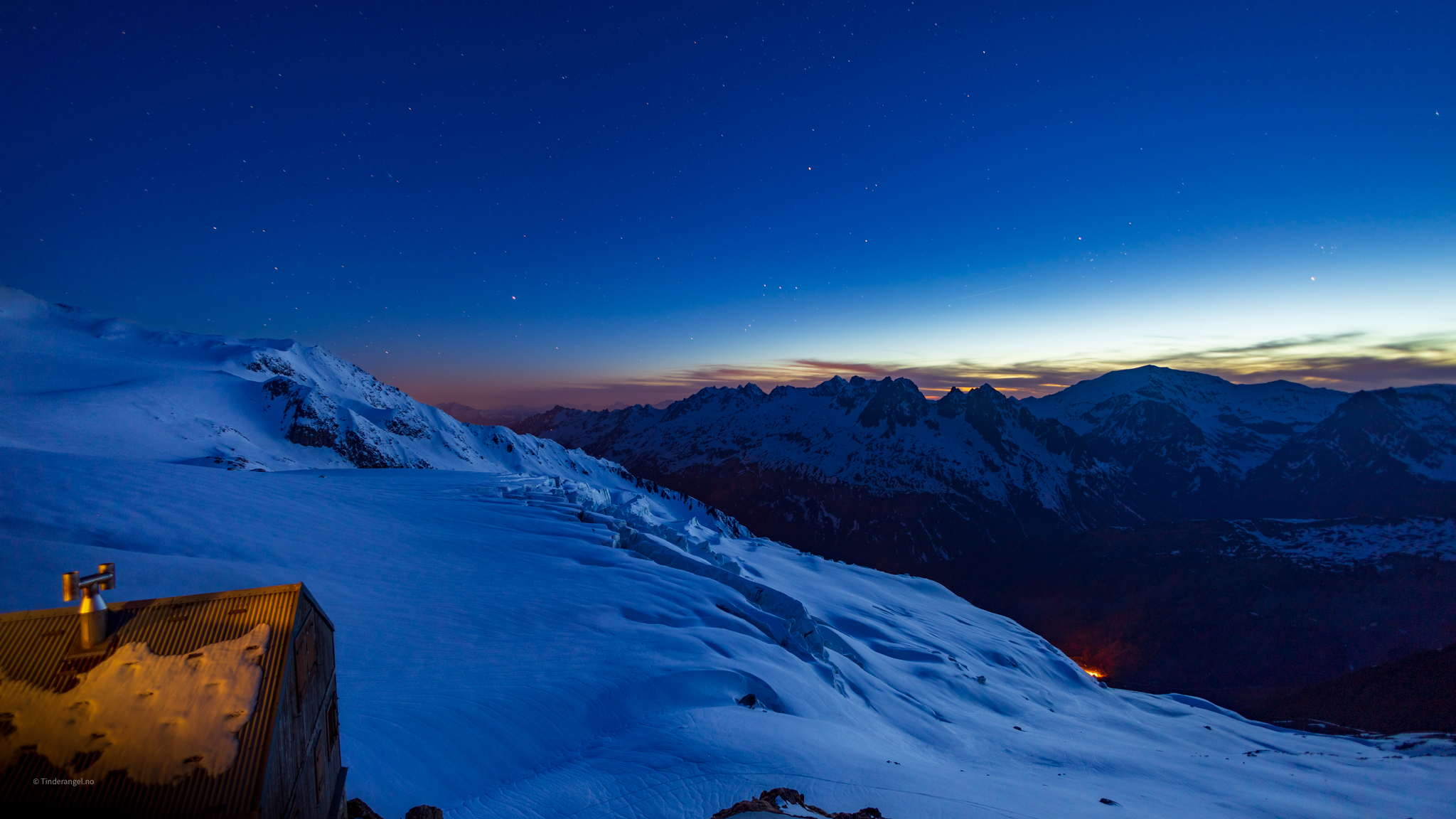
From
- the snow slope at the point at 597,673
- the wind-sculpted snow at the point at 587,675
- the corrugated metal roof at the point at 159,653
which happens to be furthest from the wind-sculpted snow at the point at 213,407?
the corrugated metal roof at the point at 159,653

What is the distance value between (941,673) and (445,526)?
26.0 m

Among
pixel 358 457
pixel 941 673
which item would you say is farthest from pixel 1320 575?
pixel 358 457

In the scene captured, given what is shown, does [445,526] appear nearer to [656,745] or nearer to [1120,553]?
[656,745]

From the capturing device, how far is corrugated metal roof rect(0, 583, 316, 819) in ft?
12.5

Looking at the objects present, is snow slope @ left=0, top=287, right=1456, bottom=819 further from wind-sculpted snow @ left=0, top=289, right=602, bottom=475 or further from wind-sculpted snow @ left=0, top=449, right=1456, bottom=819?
wind-sculpted snow @ left=0, top=289, right=602, bottom=475

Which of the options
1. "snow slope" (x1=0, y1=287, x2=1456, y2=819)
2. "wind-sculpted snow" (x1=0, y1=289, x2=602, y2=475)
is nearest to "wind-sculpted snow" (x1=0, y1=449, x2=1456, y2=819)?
"snow slope" (x1=0, y1=287, x2=1456, y2=819)

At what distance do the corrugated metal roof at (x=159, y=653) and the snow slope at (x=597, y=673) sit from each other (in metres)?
5.11

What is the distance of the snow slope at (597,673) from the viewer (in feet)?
33.8

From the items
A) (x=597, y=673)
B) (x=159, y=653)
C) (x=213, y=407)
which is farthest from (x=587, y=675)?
(x=213, y=407)

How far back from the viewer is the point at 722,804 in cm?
930

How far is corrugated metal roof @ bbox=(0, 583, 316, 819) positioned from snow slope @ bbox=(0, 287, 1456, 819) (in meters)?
5.11

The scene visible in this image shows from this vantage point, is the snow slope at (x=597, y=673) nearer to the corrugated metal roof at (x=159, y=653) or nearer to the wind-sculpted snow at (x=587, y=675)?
the wind-sculpted snow at (x=587, y=675)

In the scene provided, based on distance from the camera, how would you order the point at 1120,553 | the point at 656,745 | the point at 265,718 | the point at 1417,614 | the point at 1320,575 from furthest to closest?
the point at 1120,553 → the point at 1320,575 → the point at 1417,614 → the point at 656,745 → the point at 265,718

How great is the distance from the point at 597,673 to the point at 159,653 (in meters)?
10.2
